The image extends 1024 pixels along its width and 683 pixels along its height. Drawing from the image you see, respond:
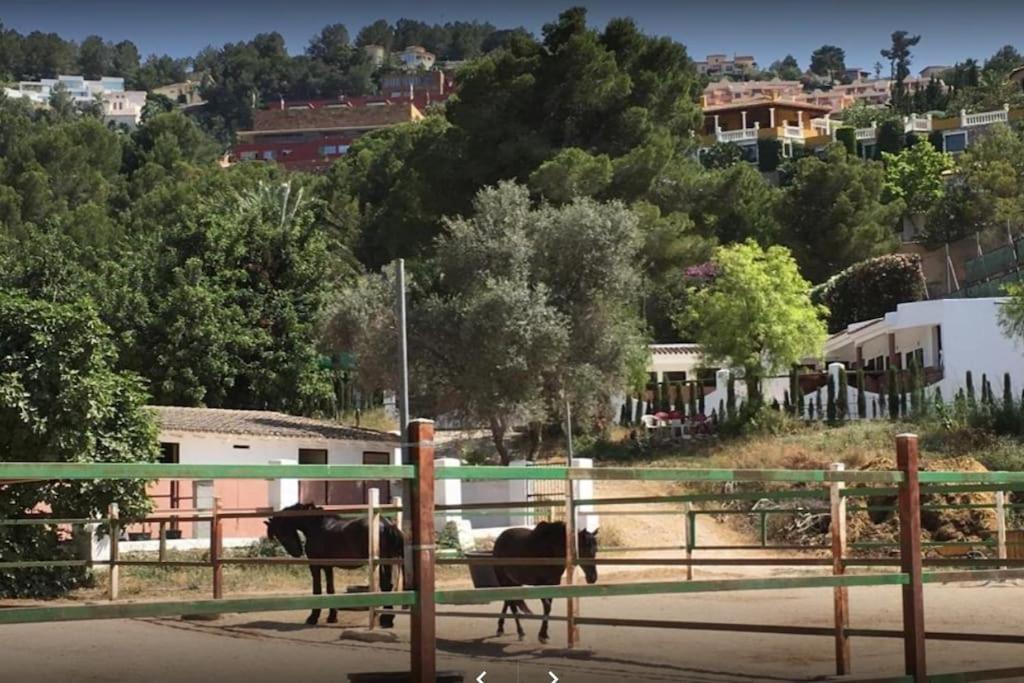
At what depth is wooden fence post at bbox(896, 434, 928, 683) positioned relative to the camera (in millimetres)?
7293

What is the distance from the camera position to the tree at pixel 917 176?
70.9m

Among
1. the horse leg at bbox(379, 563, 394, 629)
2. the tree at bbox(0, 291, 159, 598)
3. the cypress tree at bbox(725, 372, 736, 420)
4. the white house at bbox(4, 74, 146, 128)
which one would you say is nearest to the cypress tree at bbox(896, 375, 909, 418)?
the cypress tree at bbox(725, 372, 736, 420)

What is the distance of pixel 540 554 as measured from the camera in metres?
11.5

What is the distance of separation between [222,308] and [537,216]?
Answer: 26.7 feet

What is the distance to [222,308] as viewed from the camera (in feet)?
130

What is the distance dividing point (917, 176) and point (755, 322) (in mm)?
40303

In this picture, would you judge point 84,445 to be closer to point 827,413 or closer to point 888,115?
point 827,413

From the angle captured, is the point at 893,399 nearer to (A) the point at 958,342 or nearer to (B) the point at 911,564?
Result: (A) the point at 958,342

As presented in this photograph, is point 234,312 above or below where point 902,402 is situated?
above

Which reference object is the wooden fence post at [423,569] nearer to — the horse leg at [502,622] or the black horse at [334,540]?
the horse leg at [502,622]

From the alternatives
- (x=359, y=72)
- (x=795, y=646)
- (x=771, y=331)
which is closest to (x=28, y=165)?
(x=771, y=331)

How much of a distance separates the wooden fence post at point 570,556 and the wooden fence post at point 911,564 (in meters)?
1.73

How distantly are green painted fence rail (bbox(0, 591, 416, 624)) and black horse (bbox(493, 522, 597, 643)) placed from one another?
563cm

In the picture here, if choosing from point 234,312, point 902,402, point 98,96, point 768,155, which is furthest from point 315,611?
point 98,96
